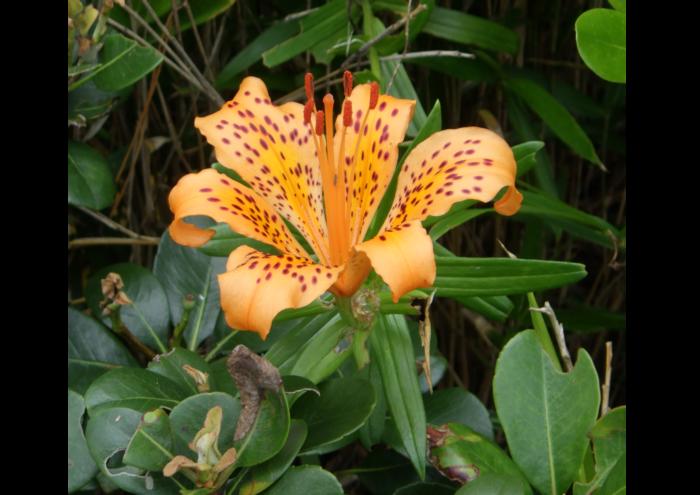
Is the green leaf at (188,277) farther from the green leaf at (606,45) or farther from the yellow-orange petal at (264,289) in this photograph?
the green leaf at (606,45)

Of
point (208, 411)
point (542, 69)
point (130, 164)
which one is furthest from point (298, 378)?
point (542, 69)

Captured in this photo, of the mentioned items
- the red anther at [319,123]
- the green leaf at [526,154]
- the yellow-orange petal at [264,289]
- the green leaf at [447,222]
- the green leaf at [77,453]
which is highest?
the red anther at [319,123]

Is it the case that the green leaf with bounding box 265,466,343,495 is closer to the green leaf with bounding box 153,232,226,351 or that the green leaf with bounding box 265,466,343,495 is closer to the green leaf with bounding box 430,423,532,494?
the green leaf with bounding box 430,423,532,494

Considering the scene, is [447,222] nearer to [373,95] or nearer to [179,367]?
[373,95]

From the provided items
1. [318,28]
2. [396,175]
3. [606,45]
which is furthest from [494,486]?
[318,28]

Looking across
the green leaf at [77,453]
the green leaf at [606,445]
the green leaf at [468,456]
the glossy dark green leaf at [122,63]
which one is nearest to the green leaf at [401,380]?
the green leaf at [468,456]

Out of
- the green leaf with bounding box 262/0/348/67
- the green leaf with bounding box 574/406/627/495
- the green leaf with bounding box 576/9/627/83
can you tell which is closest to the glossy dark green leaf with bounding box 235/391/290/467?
the green leaf with bounding box 574/406/627/495
